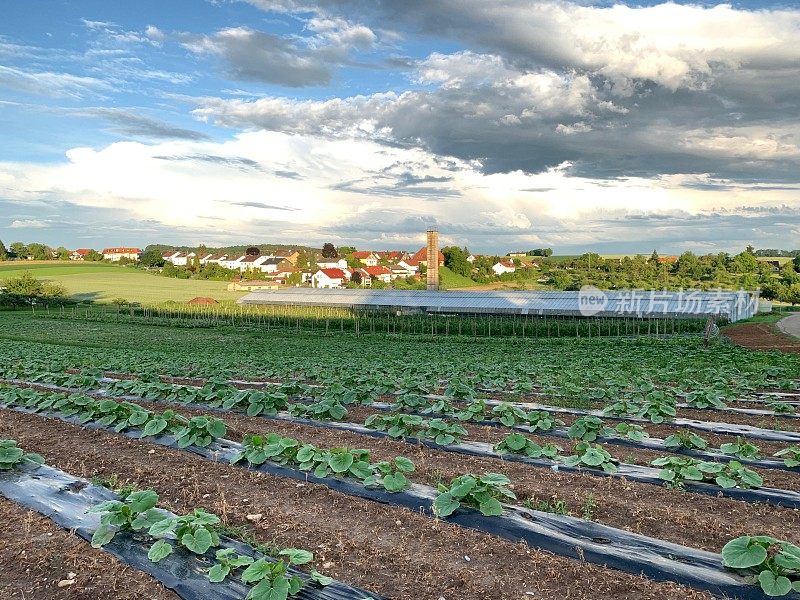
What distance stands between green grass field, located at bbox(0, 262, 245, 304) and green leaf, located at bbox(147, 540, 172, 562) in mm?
67120

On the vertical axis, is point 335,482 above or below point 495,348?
above

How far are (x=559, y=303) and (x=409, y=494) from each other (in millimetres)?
42331

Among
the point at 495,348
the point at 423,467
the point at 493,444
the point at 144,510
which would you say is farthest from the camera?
the point at 495,348

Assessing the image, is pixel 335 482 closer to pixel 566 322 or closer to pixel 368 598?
pixel 368 598

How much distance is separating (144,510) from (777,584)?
5.43 metres

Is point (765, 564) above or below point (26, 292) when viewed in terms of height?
above

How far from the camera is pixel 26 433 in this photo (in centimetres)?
930

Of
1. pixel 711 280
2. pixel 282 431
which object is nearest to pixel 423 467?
pixel 282 431

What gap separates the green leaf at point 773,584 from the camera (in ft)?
15.3

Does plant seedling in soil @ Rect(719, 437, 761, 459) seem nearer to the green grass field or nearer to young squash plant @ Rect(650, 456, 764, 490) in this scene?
young squash plant @ Rect(650, 456, 764, 490)

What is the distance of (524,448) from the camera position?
8242mm

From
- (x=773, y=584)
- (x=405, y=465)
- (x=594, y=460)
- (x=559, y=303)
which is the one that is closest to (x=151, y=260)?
(x=559, y=303)

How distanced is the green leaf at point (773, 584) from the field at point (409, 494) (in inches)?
0.4

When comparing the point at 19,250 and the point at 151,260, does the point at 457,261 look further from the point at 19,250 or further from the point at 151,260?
the point at 19,250
